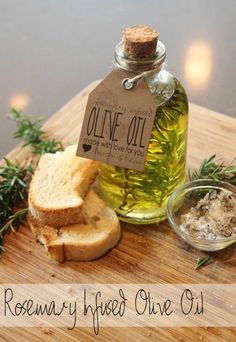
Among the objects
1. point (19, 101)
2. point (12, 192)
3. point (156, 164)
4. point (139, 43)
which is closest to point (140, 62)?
point (139, 43)

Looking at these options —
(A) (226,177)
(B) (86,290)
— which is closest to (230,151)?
(A) (226,177)

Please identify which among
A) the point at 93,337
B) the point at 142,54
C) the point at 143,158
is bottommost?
the point at 93,337

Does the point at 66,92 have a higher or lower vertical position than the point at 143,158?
lower

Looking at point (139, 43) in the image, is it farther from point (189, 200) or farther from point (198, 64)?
point (198, 64)

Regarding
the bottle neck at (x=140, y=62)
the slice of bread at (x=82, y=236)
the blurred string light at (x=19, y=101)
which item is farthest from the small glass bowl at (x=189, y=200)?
the blurred string light at (x=19, y=101)

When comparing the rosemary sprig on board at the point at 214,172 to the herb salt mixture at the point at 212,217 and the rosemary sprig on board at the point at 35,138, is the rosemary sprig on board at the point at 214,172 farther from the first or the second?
the rosemary sprig on board at the point at 35,138

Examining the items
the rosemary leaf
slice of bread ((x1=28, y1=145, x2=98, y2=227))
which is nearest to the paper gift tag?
slice of bread ((x1=28, y1=145, x2=98, y2=227))

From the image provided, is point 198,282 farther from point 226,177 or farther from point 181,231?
point 226,177
